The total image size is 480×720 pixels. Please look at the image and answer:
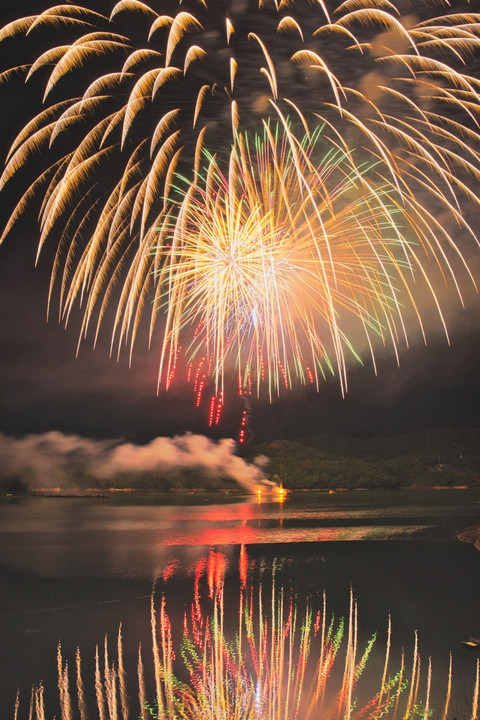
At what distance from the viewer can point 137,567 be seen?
26469 millimetres

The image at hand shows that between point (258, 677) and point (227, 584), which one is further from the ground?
point (258, 677)

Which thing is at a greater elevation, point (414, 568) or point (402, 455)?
point (402, 455)

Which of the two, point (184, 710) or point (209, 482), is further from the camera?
point (209, 482)

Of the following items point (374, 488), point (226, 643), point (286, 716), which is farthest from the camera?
point (374, 488)

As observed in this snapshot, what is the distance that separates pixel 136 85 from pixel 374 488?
16092 centimetres

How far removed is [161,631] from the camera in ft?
45.6

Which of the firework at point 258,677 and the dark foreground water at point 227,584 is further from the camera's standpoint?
the dark foreground water at point 227,584

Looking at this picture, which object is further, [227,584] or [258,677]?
[227,584]

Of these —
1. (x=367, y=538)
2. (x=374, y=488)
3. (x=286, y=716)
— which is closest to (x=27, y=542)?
(x=367, y=538)

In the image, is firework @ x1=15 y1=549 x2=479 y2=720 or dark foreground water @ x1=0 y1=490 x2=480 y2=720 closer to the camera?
firework @ x1=15 y1=549 x2=479 y2=720

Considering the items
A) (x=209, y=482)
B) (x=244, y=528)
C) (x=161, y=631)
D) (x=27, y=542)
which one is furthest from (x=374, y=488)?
(x=161, y=631)

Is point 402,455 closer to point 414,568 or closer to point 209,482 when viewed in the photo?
point 209,482

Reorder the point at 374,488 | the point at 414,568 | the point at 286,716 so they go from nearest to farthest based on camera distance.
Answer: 1. the point at 286,716
2. the point at 414,568
3. the point at 374,488

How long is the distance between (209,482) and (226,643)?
542ft
